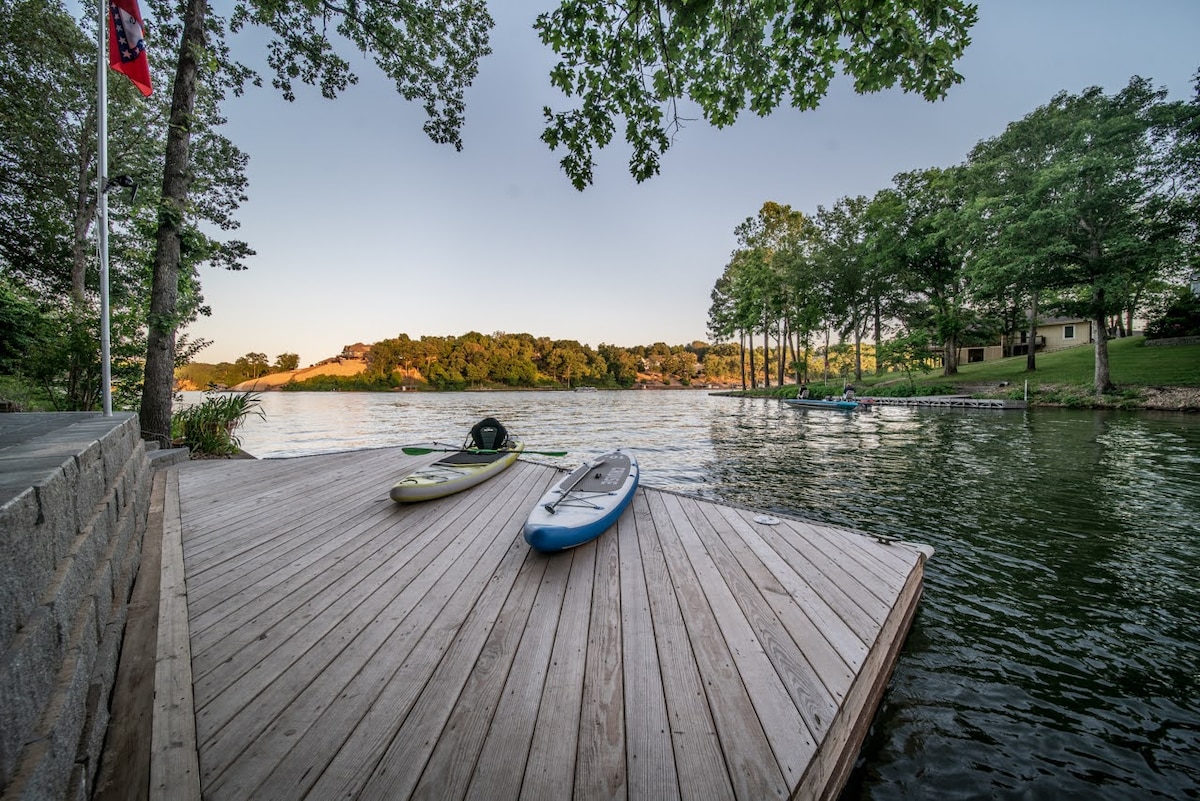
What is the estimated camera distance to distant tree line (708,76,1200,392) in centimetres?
1828

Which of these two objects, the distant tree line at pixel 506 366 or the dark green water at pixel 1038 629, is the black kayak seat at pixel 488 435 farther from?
the distant tree line at pixel 506 366

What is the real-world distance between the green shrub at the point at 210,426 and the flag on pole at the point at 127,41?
5480 mm

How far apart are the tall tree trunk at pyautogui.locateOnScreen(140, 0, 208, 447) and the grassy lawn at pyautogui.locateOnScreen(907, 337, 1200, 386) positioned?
108 ft

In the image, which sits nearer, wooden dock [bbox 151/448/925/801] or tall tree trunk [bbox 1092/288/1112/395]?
wooden dock [bbox 151/448/925/801]

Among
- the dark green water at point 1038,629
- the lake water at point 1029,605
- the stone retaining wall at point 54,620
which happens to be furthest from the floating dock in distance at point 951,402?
the stone retaining wall at point 54,620

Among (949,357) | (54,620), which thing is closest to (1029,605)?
(54,620)

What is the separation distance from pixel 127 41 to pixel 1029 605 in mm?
12405

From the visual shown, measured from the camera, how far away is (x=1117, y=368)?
73.0 ft

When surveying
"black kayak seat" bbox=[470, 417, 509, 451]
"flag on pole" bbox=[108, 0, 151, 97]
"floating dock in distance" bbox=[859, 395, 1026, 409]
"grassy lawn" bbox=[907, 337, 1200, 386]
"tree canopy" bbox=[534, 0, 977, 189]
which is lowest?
"floating dock in distance" bbox=[859, 395, 1026, 409]

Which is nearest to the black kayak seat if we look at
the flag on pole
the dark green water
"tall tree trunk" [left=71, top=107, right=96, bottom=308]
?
the dark green water

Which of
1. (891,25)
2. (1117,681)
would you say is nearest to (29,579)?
(891,25)

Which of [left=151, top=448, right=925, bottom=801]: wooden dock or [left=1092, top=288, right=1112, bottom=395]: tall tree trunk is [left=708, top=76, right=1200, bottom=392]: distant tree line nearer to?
[left=1092, top=288, right=1112, bottom=395]: tall tree trunk

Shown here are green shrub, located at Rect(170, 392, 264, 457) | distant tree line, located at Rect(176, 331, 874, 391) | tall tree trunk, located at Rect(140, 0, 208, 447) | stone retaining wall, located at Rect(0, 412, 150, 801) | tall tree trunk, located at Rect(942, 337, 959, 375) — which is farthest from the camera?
distant tree line, located at Rect(176, 331, 874, 391)

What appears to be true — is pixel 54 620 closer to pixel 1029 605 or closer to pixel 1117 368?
pixel 1029 605
